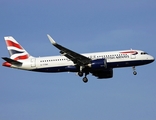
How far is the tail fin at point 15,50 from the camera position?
2938 inches

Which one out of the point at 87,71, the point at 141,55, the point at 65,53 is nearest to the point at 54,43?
the point at 65,53

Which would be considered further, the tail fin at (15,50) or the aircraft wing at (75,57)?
A: the tail fin at (15,50)

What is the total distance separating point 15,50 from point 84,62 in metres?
14.3

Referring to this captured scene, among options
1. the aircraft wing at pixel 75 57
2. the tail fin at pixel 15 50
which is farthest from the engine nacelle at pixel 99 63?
the tail fin at pixel 15 50

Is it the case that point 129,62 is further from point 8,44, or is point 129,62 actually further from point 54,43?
point 8,44

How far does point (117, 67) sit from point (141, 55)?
4136mm

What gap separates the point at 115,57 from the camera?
67188 millimetres

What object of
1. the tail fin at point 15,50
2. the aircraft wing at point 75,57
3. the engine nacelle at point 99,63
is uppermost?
the tail fin at point 15,50

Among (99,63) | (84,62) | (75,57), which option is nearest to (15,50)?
(75,57)

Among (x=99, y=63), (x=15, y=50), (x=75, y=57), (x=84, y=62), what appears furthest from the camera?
(x=15, y=50)

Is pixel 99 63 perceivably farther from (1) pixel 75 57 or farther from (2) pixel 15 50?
(2) pixel 15 50

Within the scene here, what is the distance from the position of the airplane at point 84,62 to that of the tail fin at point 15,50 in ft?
1.19

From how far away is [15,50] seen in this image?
76.1 m

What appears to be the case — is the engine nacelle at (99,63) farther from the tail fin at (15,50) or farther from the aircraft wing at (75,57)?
the tail fin at (15,50)
